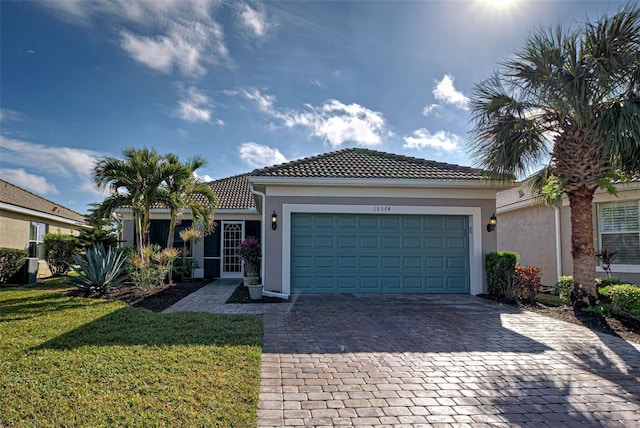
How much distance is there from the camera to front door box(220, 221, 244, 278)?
1570cm

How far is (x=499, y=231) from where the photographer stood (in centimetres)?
1595

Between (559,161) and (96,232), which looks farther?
(96,232)

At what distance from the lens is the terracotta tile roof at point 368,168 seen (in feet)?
33.9

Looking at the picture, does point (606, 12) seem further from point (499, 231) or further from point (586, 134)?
point (499, 231)

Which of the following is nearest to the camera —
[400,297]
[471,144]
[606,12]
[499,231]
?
[606,12]

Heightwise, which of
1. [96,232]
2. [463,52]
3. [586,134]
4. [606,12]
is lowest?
[96,232]

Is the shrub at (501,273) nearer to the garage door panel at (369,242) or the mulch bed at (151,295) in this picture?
the garage door panel at (369,242)

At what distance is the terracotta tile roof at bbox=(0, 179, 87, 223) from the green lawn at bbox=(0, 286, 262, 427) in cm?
1023

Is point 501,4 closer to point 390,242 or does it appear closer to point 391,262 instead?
point 390,242

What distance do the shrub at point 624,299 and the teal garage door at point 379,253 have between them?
3760 millimetres

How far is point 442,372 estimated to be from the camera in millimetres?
4512

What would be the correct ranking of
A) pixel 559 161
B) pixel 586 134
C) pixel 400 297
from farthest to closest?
pixel 400 297, pixel 559 161, pixel 586 134

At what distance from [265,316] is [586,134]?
8.09 metres

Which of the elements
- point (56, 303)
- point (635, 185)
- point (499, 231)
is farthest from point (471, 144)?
point (56, 303)
